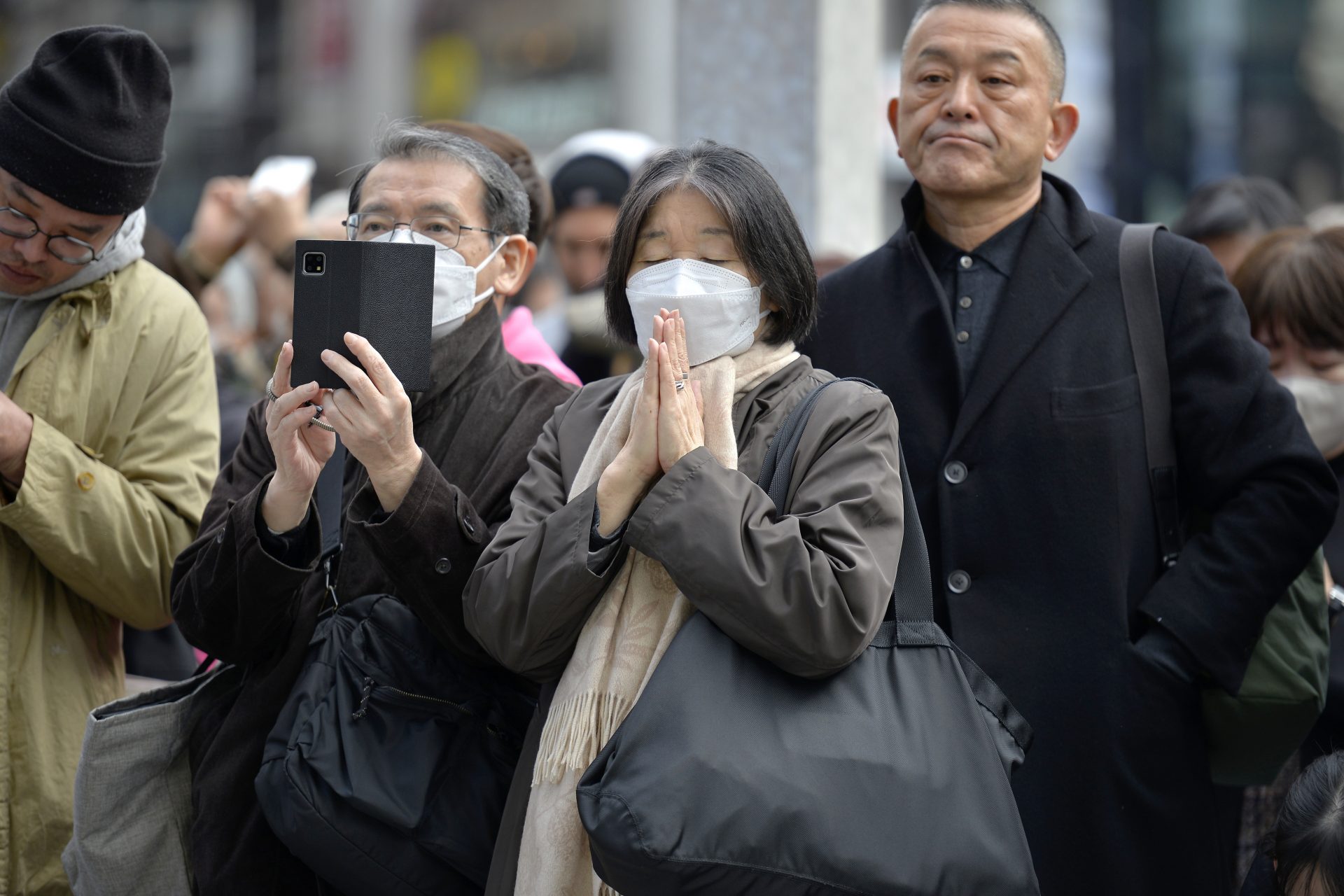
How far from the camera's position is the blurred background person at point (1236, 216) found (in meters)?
4.89

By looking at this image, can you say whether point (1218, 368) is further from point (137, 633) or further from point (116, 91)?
point (137, 633)

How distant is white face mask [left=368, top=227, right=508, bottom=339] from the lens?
293 centimetres

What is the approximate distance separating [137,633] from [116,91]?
5.36 ft

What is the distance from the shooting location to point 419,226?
296cm

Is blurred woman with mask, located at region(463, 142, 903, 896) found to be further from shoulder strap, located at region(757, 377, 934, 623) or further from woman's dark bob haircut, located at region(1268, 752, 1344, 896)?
woman's dark bob haircut, located at region(1268, 752, 1344, 896)

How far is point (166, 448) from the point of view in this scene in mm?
3244

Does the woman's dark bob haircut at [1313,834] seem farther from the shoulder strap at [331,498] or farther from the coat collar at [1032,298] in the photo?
the shoulder strap at [331,498]

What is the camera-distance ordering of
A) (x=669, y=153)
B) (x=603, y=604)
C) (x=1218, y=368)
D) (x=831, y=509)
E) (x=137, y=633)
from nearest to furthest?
(x=831, y=509), (x=603, y=604), (x=669, y=153), (x=1218, y=368), (x=137, y=633)

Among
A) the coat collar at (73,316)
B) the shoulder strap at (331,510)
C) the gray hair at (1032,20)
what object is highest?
the gray hair at (1032,20)

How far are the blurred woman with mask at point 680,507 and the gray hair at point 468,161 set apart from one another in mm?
518

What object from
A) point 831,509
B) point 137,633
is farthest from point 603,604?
point 137,633

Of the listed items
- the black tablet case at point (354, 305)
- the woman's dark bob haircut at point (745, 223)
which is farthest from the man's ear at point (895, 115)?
the black tablet case at point (354, 305)

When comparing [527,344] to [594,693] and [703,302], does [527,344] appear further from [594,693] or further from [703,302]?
[594,693]

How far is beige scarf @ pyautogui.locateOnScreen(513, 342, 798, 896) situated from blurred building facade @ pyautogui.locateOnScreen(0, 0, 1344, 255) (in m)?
1.37
